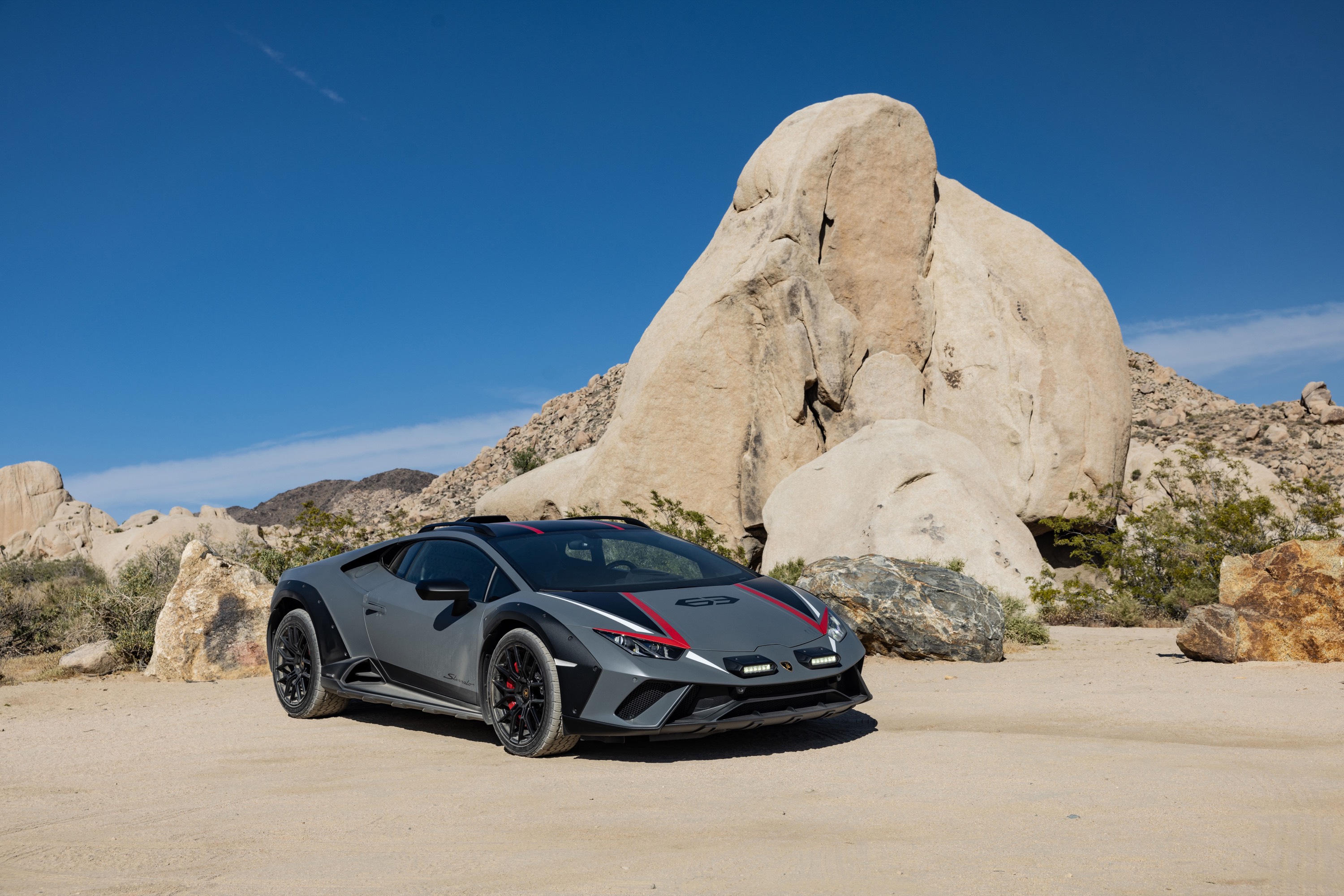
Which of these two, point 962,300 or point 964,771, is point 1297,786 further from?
point 962,300

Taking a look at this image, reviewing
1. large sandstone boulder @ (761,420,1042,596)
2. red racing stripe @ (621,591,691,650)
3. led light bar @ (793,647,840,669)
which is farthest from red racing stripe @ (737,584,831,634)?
large sandstone boulder @ (761,420,1042,596)

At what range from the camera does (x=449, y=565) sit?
23.5 ft

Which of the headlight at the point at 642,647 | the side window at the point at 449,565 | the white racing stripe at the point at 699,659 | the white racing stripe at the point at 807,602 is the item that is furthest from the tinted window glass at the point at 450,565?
the white racing stripe at the point at 807,602

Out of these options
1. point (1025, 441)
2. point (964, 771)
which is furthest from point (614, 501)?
point (964, 771)

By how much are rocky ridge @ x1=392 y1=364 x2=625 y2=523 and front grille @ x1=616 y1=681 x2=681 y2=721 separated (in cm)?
3993

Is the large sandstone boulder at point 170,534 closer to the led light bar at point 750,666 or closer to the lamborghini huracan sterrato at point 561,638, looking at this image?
the lamborghini huracan sterrato at point 561,638

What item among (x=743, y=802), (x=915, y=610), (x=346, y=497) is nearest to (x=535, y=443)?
(x=346, y=497)

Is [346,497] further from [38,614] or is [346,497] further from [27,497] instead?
[38,614]

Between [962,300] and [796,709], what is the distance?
54.1 feet

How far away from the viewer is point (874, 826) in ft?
14.2

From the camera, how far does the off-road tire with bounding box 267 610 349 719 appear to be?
25.2 feet

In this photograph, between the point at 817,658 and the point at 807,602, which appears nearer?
the point at 817,658

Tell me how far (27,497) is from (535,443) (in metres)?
22.7

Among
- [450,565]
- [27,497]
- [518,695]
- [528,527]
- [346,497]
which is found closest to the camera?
[518,695]
